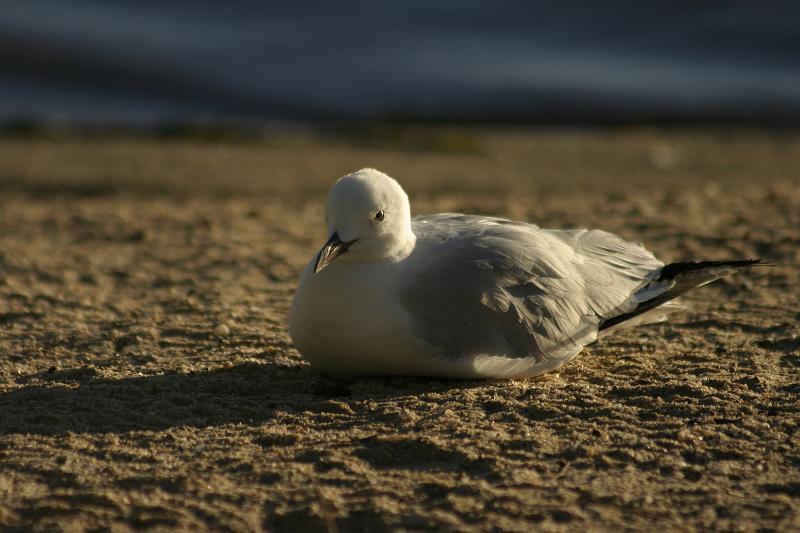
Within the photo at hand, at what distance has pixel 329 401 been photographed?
13.8 feet

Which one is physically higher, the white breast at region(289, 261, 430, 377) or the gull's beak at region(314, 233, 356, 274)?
the gull's beak at region(314, 233, 356, 274)

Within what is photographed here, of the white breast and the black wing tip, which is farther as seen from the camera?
the black wing tip

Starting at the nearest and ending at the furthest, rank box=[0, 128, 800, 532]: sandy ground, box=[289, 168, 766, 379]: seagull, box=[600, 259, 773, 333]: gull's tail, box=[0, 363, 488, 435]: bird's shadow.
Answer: box=[0, 128, 800, 532]: sandy ground
box=[0, 363, 488, 435]: bird's shadow
box=[289, 168, 766, 379]: seagull
box=[600, 259, 773, 333]: gull's tail

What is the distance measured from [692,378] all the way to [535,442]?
1019mm

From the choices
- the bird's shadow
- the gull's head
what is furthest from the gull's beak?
the bird's shadow

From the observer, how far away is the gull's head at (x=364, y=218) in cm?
430

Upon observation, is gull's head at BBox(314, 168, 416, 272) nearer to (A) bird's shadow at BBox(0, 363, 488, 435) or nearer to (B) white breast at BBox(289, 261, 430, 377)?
(B) white breast at BBox(289, 261, 430, 377)

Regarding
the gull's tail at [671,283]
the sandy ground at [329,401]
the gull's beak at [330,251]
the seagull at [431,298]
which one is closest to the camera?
the sandy ground at [329,401]

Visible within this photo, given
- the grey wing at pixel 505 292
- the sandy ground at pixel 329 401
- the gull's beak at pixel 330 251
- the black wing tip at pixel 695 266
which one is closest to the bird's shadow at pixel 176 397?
the sandy ground at pixel 329 401

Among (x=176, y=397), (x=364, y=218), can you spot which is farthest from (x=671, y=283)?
(x=176, y=397)

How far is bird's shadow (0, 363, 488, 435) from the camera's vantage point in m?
3.99

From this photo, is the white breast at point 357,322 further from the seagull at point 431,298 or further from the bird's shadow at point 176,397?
the bird's shadow at point 176,397

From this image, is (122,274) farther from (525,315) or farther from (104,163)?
(104,163)

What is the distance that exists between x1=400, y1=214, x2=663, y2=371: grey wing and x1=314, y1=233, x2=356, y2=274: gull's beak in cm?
27
